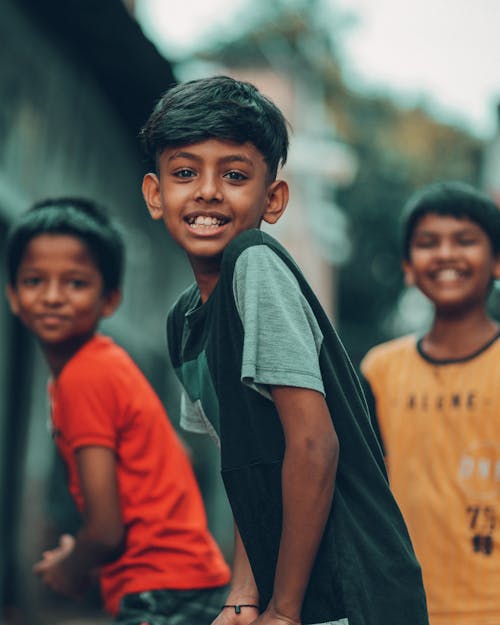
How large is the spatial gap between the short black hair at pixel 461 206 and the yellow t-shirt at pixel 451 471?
45 centimetres

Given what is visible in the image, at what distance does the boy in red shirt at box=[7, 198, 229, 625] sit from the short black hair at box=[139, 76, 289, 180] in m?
0.85

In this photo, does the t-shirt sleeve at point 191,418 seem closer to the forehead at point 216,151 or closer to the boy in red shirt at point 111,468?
the boy in red shirt at point 111,468

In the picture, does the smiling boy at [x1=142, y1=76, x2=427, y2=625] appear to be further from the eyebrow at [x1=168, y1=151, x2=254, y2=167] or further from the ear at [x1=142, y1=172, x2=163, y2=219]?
the ear at [x1=142, y1=172, x2=163, y2=219]

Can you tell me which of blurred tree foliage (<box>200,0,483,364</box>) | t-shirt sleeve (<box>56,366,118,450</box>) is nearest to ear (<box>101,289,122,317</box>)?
t-shirt sleeve (<box>56,366,118,450</box>)

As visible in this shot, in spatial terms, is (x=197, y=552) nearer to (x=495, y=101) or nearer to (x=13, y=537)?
(x=13, y=537)

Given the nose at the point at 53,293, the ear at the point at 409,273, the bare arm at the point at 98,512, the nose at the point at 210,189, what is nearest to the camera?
the nose at the point at 210,189

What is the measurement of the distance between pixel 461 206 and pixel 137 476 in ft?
5.16

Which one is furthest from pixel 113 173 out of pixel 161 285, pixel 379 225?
pixel 379 225

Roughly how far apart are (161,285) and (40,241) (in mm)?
8981

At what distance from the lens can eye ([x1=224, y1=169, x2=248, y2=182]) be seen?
7.99 ft

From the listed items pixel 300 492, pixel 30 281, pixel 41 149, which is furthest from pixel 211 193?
pixel 41 149

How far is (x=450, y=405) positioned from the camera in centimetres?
367

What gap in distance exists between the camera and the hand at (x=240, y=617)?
2441 mm

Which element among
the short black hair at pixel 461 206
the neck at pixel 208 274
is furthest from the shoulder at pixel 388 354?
the neck at pixel 208 274
